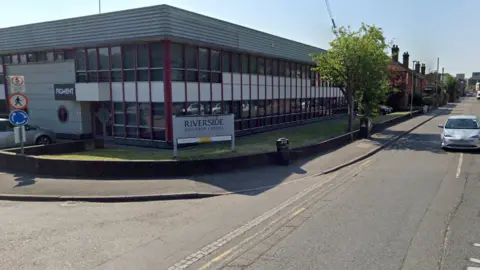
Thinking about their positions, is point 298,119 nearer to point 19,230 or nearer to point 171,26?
point 171,26

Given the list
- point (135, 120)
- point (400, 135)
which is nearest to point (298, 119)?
point (400, 135)

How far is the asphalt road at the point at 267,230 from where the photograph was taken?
5289 millimetres

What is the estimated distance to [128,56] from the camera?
677 inches

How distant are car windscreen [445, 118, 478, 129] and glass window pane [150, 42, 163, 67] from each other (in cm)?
1382

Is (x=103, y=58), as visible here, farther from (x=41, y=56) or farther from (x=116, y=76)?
(x=41, y=56)

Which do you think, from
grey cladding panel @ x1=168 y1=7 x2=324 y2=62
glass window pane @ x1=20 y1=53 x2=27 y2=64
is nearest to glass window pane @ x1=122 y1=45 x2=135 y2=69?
grey cladding panel @ x1=168 y1=7 x2=324 y2=62

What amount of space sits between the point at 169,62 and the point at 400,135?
1577 cm

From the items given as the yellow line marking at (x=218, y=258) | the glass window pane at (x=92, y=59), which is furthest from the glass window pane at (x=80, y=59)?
the yellow line marking at (x=218, y=258)

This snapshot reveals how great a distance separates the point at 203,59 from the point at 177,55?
1989 millimetres

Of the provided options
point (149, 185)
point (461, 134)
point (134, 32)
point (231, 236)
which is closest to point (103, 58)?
point (134, 32)

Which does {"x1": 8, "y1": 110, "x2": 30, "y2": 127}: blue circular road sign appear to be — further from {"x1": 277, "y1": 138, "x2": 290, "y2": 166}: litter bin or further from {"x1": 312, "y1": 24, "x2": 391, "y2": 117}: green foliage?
{"x1": 312, "y1": 24, "x2": 391, "y2": 117}: green foliage

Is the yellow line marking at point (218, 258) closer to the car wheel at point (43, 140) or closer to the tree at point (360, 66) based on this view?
the car wheel at point (43, 140)

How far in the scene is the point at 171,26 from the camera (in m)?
15.4

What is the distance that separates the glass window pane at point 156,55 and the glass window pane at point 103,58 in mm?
2948
